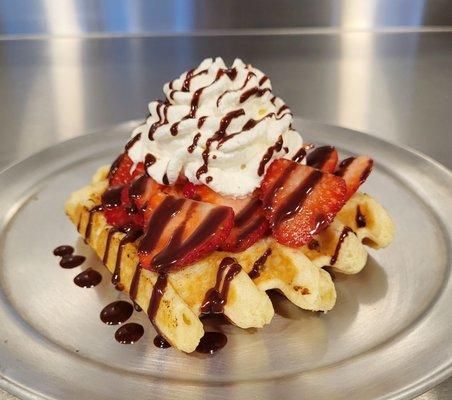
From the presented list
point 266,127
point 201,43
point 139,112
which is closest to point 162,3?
point 201,43

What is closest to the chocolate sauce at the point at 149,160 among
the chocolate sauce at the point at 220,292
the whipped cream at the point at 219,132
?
the whipped cream at the point at 219,132

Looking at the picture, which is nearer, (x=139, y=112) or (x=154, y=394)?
(x=154, y=394)

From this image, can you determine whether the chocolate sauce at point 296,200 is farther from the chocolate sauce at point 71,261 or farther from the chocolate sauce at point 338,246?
the chocolate sauce at point 71,261

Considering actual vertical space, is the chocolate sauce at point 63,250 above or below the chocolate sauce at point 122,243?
below

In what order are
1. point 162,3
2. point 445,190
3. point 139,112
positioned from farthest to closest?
point 162,3 → point 139,112 → point 445,190

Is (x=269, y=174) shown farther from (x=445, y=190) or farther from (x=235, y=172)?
(x=445, y=190)

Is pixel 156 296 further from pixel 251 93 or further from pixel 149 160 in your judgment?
pixel 251 93

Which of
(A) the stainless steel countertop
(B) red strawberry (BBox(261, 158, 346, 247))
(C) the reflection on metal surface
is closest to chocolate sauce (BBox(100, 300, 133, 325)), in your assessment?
(B) red strawberry (BBox(261, 158, 346, 247))
